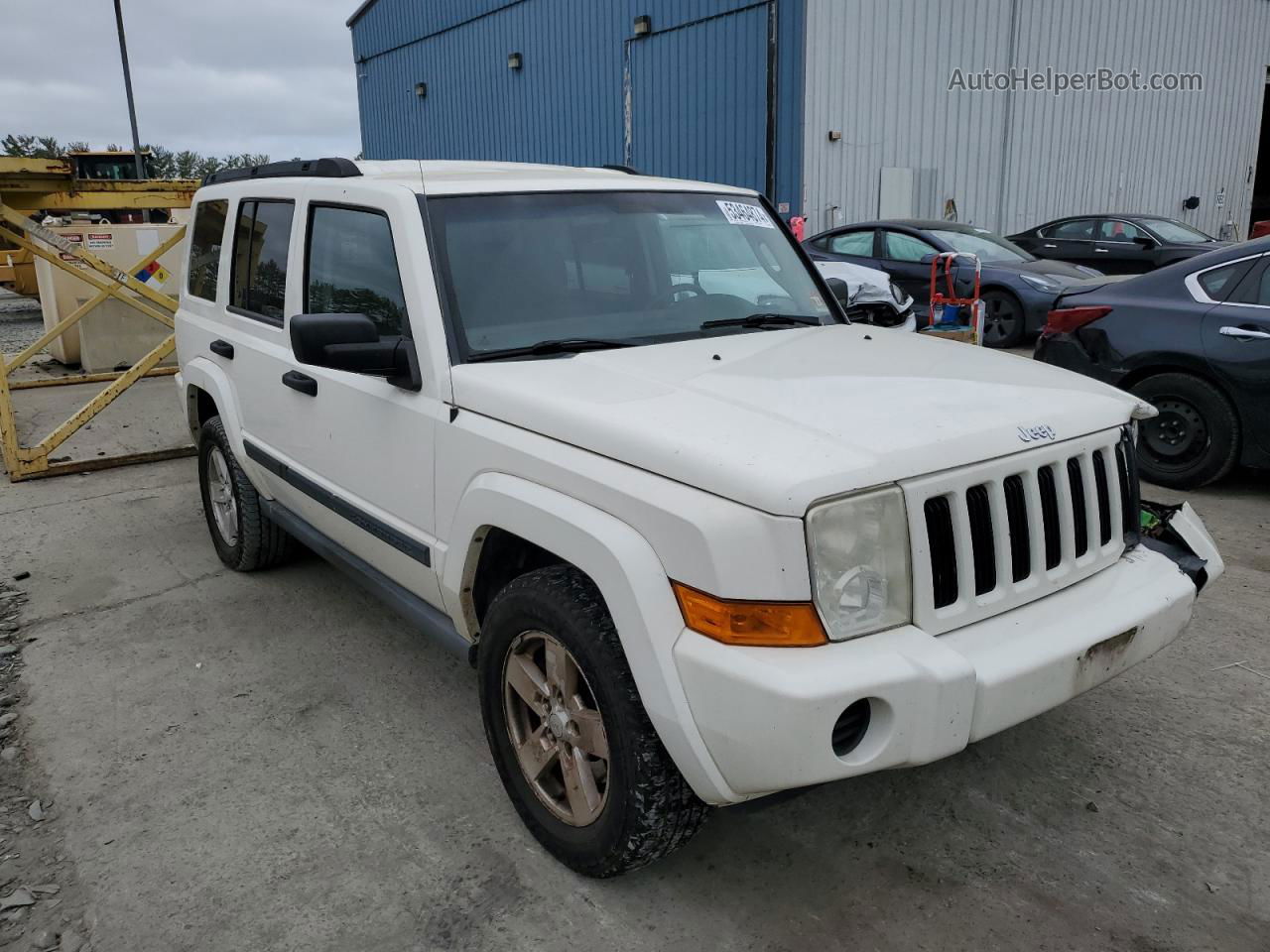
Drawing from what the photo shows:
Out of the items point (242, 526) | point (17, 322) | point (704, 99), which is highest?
point (704, 99)

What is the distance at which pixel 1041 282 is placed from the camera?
10.8 metres

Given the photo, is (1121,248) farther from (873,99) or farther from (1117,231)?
(873,99)

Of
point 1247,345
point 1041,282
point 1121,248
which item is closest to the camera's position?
point 1247,345

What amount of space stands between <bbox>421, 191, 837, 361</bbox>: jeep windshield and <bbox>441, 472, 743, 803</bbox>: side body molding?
735 millimetres

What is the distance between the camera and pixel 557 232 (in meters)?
3.29

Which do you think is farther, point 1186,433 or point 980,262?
point 980,262

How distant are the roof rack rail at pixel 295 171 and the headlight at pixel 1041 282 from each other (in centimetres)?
862

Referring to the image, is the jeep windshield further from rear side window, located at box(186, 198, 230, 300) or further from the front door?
the front door

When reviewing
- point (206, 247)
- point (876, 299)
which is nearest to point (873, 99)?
point (876, 299)

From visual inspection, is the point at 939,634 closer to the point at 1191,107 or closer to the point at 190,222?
the point at 190,222

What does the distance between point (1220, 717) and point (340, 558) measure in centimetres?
319

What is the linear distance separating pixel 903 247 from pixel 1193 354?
6427mm

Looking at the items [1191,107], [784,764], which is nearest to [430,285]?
[784,764]

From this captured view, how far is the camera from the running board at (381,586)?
3057mm
